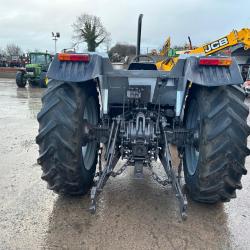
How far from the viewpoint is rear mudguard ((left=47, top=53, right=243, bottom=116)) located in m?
2.82

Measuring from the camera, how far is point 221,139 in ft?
9.53

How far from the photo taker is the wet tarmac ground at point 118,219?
107 inches

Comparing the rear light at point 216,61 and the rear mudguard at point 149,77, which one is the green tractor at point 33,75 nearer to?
the rear mudguard at point 149,77

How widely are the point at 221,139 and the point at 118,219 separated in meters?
1.32

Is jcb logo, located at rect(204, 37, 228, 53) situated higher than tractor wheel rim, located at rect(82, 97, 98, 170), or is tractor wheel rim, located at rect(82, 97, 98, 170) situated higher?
jcb logo, located at rect(204, 37, 228, 53)

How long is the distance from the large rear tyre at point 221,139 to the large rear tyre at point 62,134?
1228 mm

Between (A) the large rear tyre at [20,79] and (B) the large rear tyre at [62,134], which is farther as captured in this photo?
(A) the large rear tyre at [20,79]

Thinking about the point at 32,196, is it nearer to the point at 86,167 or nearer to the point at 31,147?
the point at 86,167

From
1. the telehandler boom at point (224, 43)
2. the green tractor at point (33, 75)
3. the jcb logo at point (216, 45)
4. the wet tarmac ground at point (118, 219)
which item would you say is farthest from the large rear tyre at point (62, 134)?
the green tractor at point (33, 75)

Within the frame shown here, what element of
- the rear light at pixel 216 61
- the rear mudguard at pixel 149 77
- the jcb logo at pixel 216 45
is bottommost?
the rear mudguard at pixel 149 77

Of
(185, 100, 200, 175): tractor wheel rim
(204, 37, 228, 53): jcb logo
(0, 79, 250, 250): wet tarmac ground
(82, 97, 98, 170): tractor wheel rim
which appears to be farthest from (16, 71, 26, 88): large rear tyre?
(185, 100, 200, 175): tractor wheel rim

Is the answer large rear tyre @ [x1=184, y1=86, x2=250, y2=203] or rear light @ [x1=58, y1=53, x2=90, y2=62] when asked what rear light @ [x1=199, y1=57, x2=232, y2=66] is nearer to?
large rear tyre @ [x1=184, y1=86, x2=250, y2=203]

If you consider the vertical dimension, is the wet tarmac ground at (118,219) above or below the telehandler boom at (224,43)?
below

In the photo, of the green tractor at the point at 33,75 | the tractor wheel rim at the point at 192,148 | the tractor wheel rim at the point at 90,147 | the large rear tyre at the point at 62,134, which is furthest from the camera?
the green tractor at the point at 33,75
